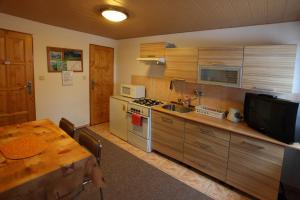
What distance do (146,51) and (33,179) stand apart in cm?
290

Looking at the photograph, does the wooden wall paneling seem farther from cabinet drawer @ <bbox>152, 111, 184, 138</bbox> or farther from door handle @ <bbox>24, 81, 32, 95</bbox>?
cabinet drawer @ <bbox>152, 111, 184, 138</bbox>

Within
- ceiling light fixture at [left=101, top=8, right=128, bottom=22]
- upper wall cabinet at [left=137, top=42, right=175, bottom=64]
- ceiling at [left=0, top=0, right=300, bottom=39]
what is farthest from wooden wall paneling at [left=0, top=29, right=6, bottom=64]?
upper wall cabinet at [left=137, top=42, right=175, bottom=64]

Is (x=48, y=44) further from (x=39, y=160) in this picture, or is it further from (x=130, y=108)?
(x=39, y=160)

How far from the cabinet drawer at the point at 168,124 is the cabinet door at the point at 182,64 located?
0.68 meters

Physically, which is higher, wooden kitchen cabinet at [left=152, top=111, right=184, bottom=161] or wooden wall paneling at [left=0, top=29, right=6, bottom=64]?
wooden wall paneling at [left=0, top=29, right=6, bottom=64]

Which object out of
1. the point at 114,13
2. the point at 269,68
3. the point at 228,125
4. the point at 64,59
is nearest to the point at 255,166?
the point at 228,125

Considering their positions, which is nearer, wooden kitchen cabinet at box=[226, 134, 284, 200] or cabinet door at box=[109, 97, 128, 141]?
wooden kitchen cabinet at box=[226, 134, 284, 200]

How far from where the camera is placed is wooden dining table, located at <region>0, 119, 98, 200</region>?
1.19 metres

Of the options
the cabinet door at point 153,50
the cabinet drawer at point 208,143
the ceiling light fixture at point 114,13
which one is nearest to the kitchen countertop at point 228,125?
the cabinet drawer at point 208,143

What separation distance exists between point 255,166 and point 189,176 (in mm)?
883

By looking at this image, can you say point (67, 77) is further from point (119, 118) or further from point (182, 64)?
point (182, 64)

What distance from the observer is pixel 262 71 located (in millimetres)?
2213

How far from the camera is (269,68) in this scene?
85.1 inches

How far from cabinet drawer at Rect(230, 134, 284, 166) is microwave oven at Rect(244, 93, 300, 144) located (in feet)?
0.41
